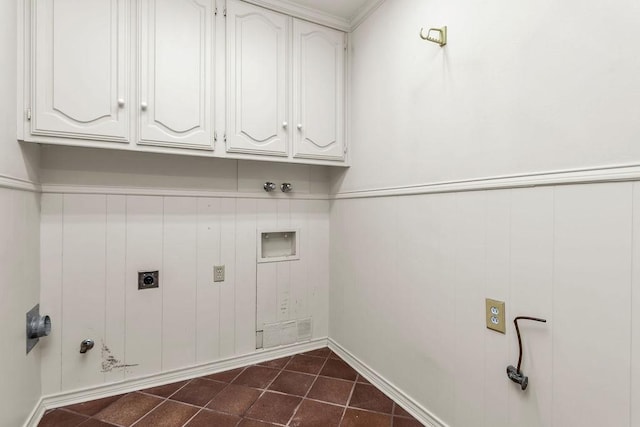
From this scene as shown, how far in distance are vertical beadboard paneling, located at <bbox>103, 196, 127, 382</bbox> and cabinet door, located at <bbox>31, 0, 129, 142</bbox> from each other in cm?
46

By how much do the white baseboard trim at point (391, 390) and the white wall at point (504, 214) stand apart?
0.04 meters

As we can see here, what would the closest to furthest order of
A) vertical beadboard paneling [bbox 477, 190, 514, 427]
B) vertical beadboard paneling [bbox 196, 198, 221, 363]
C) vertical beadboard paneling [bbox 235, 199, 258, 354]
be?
vertical beadboard paneling [bbox 477, 190, 514, 427]
vertical beadboard paneling [bbox 196, 198, 221, 363]
vertical beadboard paneling [bbox 235, 199, 258, 354]

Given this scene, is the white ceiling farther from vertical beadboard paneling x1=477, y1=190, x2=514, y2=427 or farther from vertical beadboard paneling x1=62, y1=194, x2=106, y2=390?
vertical beadboard paneling x1=62, y1=194, x2=106, y2=390

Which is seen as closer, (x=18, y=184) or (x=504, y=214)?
→ (x=504, y=214)

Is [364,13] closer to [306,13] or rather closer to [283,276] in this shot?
[306,13]

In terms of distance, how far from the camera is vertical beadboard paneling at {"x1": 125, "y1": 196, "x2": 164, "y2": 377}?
1797 mm

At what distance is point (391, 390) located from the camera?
1729mm

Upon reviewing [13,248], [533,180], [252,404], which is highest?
[533,180]

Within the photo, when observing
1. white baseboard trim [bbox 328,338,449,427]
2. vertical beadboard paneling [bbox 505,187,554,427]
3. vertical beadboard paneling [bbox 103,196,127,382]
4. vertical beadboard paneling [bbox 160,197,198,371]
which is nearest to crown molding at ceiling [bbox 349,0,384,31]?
vertical beadboard paneling [bbox 505,187,554,427]

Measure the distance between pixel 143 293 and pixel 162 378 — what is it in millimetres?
546

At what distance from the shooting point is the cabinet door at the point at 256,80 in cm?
180

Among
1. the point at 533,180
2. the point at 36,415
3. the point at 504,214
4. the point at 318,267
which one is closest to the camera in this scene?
the point at 533,180

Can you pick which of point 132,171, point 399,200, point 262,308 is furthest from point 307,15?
point 262,308

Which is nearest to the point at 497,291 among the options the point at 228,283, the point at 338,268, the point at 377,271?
the point at 377,271
